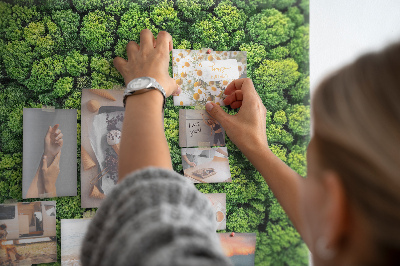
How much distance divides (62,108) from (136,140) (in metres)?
0.41

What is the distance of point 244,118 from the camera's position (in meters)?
0.97

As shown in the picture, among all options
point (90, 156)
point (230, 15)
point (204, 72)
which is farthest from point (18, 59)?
point (230, 15)

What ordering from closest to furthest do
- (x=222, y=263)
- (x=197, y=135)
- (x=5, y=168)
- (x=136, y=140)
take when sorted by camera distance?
1. (x=222, y=263)
2. (x=136, y=140)
3. (x=5, y=168)
4. (x=197, y=135)

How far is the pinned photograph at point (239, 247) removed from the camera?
0.97 metres

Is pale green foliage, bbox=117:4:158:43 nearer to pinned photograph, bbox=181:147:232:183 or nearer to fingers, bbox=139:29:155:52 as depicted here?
fingers, bbox=139:29:155:52

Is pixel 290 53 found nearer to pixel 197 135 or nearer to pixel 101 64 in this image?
pixel 197 135

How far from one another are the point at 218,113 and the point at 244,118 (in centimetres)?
8

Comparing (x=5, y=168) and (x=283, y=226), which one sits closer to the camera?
(x=5, y=168)

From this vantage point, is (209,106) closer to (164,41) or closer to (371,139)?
(164,41)

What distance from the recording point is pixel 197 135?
3.20 ft

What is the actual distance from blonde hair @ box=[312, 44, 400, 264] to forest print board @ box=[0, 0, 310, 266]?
624mm

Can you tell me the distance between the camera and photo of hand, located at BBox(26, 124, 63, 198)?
0.86 meters

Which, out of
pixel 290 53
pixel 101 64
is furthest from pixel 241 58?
pixel 101 64

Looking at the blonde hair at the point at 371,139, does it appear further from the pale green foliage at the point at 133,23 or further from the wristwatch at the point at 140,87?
the pale green foliage at the point at 133,23
